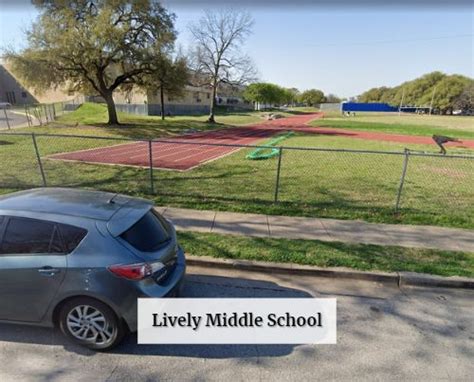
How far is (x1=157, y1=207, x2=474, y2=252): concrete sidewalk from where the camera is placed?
238 inches

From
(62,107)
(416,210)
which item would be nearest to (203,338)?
(416,210)

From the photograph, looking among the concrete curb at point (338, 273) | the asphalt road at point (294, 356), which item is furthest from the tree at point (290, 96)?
the asphalt road at point (294, 356)

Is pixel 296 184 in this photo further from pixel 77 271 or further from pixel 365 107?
pixel 365 107

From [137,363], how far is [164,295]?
653mm

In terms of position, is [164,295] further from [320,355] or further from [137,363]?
[320,355]

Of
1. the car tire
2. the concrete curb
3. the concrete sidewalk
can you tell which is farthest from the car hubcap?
the concrete sidewalk

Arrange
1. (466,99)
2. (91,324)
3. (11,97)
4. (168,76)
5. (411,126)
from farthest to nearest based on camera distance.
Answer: (466,99)
(11,97)
(411,126)
(168,76)
(91,324)

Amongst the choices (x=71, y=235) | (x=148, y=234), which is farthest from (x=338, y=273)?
(x=71, y=235)

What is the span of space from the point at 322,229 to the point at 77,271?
15.8 ft

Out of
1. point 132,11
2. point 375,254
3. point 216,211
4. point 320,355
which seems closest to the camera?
point 320,355

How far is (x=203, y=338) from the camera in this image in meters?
3.38

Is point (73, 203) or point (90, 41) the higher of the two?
point (90, 41)

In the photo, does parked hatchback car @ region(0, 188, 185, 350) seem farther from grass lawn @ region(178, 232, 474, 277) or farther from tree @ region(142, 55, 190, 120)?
tree @ region(142, 55, 190, 120)

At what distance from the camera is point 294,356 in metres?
3.21
